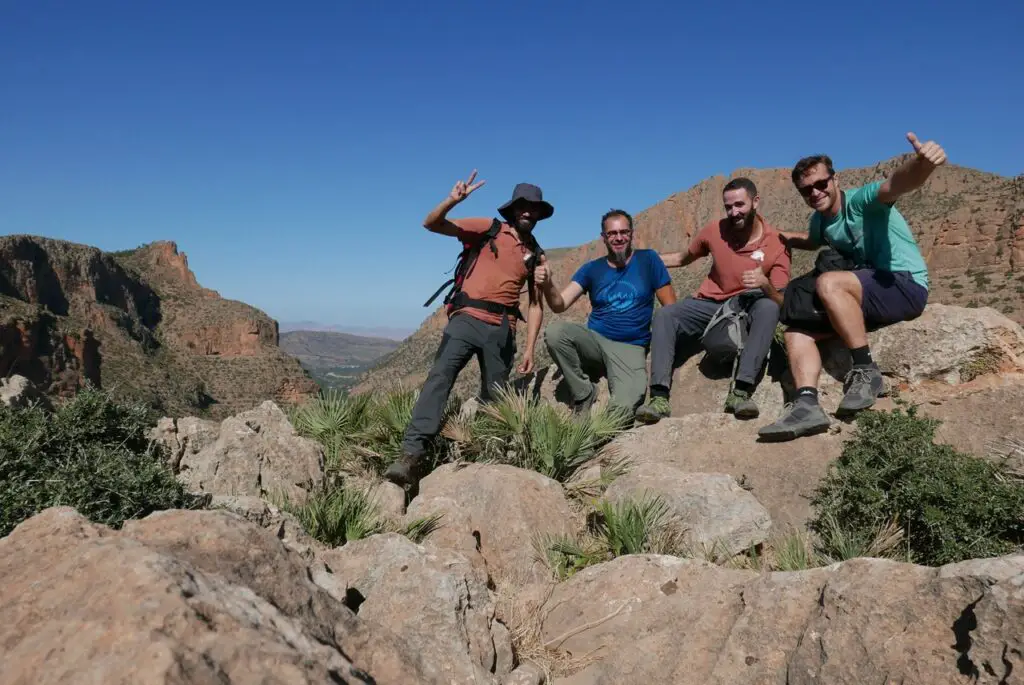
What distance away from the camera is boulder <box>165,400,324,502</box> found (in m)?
4.65

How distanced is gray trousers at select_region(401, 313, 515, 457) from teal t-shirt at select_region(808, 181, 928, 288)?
288 cm

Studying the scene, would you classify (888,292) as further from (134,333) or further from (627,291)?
(134,333)

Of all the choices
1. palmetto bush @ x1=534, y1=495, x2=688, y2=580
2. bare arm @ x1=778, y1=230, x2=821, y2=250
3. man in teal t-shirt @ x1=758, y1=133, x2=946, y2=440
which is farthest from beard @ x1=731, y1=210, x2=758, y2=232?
palmetto bush @ x1=534, y1=495, x2=688, y2=580

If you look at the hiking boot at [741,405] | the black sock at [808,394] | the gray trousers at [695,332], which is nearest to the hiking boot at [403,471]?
the gray trousers at [695,332]

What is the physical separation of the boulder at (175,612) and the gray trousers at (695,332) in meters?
4.12

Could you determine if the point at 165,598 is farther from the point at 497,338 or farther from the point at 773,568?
the point at 497,338

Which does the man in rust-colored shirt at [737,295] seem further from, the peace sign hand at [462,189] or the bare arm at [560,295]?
the peace sign hand at [462,189]

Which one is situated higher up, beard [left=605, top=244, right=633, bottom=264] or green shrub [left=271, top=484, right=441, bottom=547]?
beard [left=605, top=244, right=633, bottom=264]

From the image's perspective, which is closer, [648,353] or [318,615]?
[318,615]

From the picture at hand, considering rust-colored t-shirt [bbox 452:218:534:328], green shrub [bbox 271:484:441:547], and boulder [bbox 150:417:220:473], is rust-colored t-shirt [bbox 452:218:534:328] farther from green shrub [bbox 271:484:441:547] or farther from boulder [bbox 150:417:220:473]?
boulder [bbox 150:417:220:473]

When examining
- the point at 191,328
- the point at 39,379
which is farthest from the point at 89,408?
the point at 191,328

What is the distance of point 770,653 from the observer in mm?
2494

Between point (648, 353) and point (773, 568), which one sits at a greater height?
point (648, 353)

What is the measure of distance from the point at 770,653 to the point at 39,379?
2710 inches
